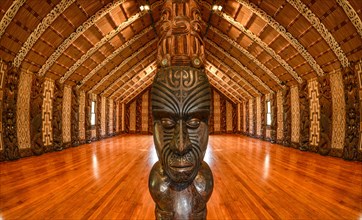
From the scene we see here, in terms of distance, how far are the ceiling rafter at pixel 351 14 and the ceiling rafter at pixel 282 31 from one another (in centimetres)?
180

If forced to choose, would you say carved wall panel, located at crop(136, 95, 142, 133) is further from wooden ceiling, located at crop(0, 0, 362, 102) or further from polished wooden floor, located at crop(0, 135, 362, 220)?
polished wooden floor, located at crop(0, 135, 362, 220)

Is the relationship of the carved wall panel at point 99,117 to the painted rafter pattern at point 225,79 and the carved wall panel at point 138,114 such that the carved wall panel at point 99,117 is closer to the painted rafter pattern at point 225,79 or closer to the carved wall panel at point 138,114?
the carved wall panel at point 138,114

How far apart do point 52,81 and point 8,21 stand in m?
3.44

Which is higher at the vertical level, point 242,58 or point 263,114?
point 242,58

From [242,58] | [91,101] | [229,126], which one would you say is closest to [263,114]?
[242,58]

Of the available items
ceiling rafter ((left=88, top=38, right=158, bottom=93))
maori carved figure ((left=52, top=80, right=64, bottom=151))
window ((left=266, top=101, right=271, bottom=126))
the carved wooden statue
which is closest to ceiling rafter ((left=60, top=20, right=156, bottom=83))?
maori carved figure ((left=52, top=80, right=64, bottom=151))

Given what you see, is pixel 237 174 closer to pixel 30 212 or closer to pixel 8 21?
pixel 30 212

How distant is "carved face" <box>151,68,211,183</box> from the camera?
1504 millimetres

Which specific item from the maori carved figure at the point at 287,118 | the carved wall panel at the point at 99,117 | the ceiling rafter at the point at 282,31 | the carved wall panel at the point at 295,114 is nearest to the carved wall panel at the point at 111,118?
the carved wall panel at the point at 99,117

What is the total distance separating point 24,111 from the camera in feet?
23.0

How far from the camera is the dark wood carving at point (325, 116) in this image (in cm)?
738

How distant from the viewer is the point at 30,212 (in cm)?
297

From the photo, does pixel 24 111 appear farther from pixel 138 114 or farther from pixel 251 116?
pixel 251 116

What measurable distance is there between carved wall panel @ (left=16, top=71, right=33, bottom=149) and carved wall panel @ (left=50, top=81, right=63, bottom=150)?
128 centimetres
